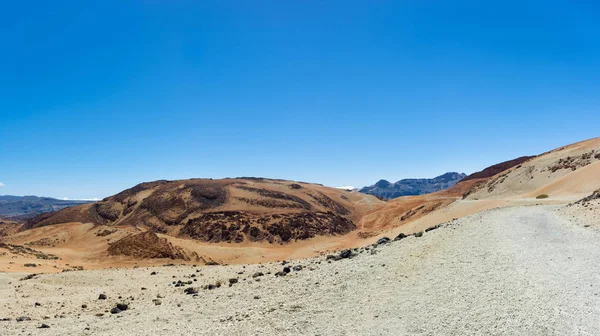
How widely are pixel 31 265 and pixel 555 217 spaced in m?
42.5

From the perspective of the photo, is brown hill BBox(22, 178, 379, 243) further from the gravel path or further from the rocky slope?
the gravel path

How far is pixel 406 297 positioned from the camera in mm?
11367

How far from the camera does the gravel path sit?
366 inches

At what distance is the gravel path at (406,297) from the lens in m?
9.29

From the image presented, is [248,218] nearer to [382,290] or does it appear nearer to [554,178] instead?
[554,178]

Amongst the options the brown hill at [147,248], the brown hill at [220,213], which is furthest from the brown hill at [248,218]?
the brown hill at [220,213]

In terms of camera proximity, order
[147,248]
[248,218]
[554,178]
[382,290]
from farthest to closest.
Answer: [248,218] → [554,178] → [147,248] → [382,290]

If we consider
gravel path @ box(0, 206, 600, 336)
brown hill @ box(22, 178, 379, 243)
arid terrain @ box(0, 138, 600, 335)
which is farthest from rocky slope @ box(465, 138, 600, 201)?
brown hill @ box(22, 178, 379, 243)

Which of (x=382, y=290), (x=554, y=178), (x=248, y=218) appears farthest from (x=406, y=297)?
(x=248, y=218)

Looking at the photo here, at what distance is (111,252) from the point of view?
147 feet

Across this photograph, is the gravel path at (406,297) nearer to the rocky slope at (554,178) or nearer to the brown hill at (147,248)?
the brown hill at (147,248)

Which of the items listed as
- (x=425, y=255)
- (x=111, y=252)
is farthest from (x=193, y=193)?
(x=425, y=255)

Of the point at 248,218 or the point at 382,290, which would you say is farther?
the point at 248,218

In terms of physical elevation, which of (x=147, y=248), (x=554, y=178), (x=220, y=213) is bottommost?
(x=147, y=248)
